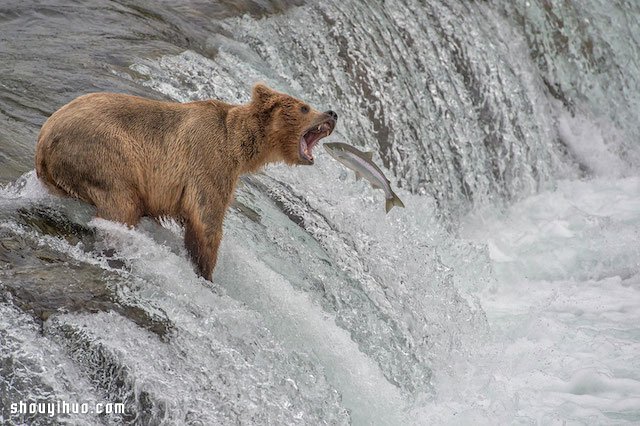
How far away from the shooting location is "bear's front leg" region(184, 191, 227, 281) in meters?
4.46

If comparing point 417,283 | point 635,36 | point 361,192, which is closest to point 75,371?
point 417,283

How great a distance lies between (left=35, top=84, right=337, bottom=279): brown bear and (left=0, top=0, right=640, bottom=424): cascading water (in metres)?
0.13

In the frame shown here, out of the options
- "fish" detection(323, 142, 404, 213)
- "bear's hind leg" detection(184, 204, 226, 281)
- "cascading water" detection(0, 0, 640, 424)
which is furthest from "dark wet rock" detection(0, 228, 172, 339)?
"fish" detection(323, 142, 404, 213)

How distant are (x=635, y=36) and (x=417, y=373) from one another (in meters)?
7.47

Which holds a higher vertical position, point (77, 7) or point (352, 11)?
point (352, 11)

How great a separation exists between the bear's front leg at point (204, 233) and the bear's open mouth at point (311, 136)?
0.61 metres

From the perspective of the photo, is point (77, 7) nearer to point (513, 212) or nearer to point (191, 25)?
point (191, 25)

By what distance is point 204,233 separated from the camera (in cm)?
446

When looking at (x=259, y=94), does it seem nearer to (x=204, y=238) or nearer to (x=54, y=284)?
(x=204, y=238)

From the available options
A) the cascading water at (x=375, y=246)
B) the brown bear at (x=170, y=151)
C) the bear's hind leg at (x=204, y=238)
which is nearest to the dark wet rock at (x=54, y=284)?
the cascading water at (x=375, y=246)

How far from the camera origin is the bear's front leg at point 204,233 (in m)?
4.46

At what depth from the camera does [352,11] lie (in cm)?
893

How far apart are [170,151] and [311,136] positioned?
79 centimetres

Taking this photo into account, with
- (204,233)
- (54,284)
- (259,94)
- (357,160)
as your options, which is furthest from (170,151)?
(357,160)
